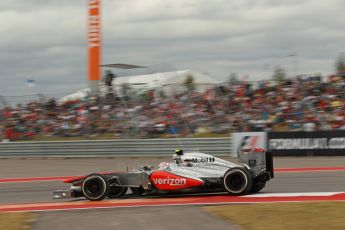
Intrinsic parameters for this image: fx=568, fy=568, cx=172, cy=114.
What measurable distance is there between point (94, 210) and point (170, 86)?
13.6m

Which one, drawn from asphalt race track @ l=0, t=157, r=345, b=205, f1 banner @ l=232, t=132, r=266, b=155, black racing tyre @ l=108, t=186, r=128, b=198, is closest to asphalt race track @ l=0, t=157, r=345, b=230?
asphalt race track @ l=0, t=157, r=345, b=205

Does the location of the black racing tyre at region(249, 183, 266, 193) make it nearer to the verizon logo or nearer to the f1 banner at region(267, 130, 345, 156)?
the verizon logo

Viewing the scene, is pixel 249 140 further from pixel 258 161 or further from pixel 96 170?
pixel 258 161

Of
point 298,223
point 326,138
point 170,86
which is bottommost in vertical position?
point 298,223

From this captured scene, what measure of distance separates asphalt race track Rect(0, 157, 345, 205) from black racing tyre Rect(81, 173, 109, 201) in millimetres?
838

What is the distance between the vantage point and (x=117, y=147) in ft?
76.0

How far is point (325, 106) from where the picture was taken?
68.0 feet

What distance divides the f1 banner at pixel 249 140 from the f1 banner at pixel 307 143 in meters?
0.25

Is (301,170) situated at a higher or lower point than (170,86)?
lower

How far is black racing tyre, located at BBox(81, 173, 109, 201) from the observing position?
1030 cm

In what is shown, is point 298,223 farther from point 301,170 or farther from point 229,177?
point 301,170

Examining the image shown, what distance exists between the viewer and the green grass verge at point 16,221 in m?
7.66

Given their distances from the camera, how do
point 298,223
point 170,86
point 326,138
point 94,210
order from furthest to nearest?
point 170,86
point 326,138
point 94,210
point 298,223

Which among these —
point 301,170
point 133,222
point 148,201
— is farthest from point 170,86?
point 133,222
